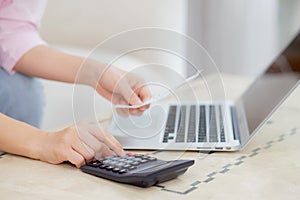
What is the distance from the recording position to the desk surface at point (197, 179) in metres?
0.75

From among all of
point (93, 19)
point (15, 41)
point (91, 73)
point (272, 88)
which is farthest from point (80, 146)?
point (93, 19)

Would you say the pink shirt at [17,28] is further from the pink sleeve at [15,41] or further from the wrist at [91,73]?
the wrist at [91,73]

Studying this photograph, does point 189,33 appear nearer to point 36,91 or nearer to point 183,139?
point 36,91

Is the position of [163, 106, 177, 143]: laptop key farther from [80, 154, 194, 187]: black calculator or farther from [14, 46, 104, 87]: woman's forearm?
[14, 46, 104, 87]: woman's forearm

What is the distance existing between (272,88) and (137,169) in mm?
388

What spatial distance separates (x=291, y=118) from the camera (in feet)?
3.73

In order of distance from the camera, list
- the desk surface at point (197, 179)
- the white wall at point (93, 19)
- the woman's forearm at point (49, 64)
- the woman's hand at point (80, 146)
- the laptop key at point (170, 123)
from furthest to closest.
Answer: the white wall at point (93, 19)
the woman's forearm at point (49, 64)
the laptop key at point (170, 123)
the woman's hand at point (80, 146)
the desk surface at point (197, 179)

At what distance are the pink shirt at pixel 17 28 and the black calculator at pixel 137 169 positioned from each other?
0.53 meters

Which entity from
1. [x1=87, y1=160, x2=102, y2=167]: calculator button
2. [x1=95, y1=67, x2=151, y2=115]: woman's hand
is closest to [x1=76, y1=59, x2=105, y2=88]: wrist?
[x1=95, y1=67, x2=151, y2=115]: woman's hand

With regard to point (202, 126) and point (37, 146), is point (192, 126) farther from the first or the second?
point (37, 146)

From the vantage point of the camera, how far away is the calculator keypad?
0.79m

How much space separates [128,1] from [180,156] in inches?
50.9

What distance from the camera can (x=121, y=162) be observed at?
82 centimetres

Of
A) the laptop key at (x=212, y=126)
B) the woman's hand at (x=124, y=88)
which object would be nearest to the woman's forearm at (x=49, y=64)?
the woman's hand at (x=124, y=88)
